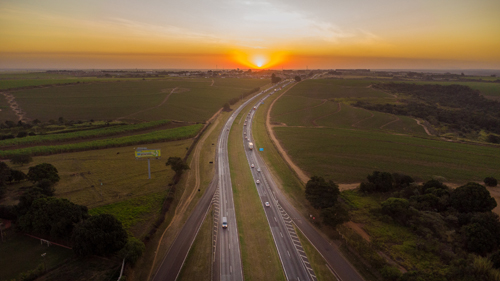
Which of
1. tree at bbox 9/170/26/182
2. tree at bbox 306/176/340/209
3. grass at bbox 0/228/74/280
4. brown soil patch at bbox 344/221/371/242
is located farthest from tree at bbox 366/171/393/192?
tree at bbox 9/170/26/182

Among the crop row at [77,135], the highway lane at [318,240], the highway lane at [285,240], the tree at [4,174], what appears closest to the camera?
the highway lane at [318,240]

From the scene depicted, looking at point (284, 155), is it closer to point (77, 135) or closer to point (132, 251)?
point (132, 251)

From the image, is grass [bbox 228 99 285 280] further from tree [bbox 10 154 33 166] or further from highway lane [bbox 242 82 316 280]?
tree [bbox 10 154 33 166]

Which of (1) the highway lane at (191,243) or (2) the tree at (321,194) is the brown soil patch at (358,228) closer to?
(2) the tree at (321,194)

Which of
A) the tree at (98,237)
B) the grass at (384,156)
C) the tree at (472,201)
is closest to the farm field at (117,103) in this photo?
the grass at (384,156)

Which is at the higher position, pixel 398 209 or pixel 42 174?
pixel 42 174

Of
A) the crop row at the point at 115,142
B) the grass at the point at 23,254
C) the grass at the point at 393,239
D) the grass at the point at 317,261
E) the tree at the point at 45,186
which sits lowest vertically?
the grass at the point at 317,261

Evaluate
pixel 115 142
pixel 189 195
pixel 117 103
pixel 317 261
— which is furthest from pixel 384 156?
pixel 117 103

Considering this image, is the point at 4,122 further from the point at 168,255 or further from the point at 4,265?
the point at 168,255
